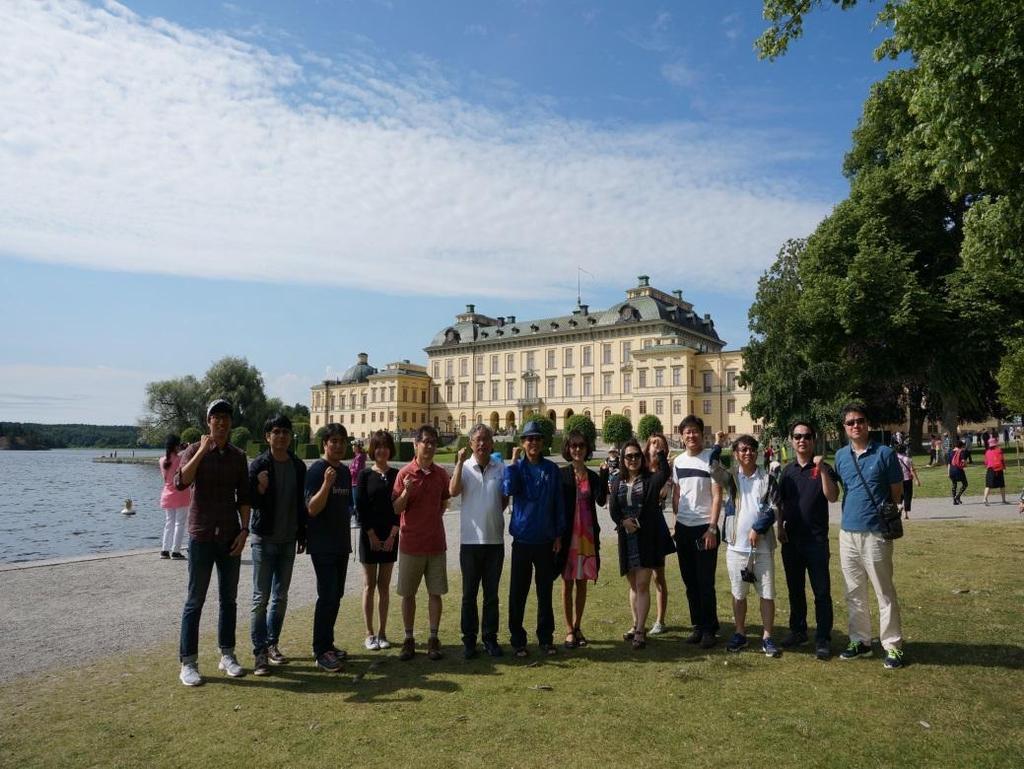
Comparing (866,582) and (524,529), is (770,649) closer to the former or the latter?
(866,582)

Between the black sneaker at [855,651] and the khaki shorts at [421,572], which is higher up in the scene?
the khaki shorts at [421,572]

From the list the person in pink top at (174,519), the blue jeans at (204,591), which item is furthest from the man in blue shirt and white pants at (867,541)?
the person in pink top at (174,519)

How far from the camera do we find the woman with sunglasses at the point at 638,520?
604 centimetres

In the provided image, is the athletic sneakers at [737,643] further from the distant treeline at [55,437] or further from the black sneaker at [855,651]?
the distant treeline at [55,437]

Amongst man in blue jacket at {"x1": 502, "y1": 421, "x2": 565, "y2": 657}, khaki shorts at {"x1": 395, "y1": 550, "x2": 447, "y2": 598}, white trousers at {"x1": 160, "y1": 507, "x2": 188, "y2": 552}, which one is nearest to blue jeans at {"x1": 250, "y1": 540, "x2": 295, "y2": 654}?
khaki shorts at {"x1": 395, "y1": 550, "x2": 447, "y2": 598}

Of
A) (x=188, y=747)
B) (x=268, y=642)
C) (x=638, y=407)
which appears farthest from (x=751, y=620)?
(x=638, y=407)

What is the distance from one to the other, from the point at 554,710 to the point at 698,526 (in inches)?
→ 86.2

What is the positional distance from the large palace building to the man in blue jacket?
5478 centimetres

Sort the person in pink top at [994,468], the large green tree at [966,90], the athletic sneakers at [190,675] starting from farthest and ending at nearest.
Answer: the person in pink top at [994,468]
the large green tree at [966,90]
the athletic sneakers at [190,675]

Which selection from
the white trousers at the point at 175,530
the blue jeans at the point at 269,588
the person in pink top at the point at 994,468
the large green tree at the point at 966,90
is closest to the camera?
the blue jeans at the point at 269,588

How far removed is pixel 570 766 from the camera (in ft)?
12.3

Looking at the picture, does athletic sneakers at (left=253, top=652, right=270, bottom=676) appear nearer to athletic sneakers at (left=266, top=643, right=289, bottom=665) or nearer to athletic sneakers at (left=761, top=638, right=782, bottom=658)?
athletic sneakers at (left=266, top=643, right=289, bottom=665)

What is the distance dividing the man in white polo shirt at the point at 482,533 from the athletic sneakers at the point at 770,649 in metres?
2.17

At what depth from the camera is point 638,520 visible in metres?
6.12
